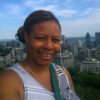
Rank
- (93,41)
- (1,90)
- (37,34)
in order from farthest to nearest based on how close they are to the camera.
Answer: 1. (93,41)
2. (37,34)
3. (1,90)

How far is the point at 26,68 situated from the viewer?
2.83 ft

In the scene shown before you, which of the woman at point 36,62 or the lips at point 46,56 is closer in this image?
the woman at point 36,62

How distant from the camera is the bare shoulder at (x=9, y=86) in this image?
72 cm

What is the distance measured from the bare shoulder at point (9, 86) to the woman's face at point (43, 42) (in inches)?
5.1

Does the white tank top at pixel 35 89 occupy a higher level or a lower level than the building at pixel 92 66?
higher

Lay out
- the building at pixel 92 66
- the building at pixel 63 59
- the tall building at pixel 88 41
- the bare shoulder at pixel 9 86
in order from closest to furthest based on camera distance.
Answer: the bare shoulder at pixel 9 86 < the building at pixel 63 59 < the tall building at pixel 88 41 < the building at pixel 92 66

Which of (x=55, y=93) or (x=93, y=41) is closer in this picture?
(x=55, y=93)

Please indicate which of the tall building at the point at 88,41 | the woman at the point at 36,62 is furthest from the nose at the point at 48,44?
the tall building at the point at 88,41

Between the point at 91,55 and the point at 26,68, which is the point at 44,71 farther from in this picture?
the point at 91,55

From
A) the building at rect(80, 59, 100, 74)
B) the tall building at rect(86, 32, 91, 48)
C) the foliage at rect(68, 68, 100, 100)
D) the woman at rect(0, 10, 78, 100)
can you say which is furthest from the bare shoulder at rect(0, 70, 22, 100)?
the building at rect(80, 59, 100, 74)

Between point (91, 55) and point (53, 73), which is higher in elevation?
point (53, 73)

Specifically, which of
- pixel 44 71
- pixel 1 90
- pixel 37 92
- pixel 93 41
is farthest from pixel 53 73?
pixel 93 41

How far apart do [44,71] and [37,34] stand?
0.17 metres

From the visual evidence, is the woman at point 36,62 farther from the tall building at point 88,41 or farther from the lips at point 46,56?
the tall building at point 88,41
